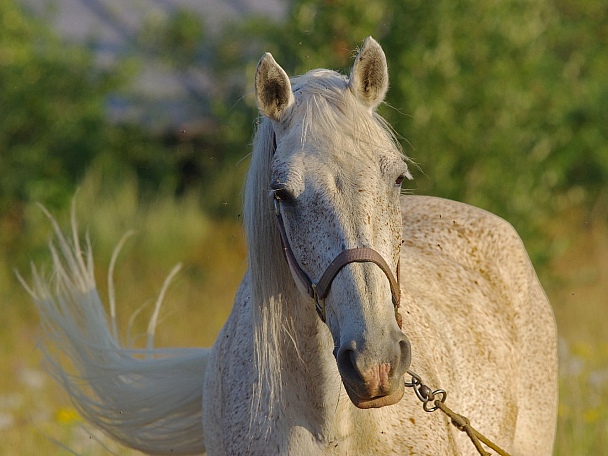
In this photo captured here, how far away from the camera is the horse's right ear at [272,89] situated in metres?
2.98

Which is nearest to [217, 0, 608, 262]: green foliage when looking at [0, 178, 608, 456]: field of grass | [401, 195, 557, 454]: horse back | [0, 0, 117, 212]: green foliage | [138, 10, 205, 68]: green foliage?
[0, 178, 608, 456]: field of grass

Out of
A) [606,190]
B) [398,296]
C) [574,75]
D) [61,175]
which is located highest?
[574,75]

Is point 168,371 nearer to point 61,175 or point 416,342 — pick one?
point 416,342

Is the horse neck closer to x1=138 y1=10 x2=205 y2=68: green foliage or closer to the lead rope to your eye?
the lead rope

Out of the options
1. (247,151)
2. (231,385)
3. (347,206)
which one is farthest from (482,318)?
(247,151)

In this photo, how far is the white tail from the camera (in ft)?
14.9

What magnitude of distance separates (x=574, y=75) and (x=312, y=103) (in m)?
12.1

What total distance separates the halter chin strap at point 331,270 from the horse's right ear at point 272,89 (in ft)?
1.02

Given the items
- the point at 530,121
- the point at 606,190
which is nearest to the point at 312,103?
the point at 530,121

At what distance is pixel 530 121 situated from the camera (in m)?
9.16

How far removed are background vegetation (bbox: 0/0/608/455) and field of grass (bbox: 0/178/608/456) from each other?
0.03 m

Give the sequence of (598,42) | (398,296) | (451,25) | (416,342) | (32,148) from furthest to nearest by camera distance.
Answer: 1. (598,42)
2. (32,148)
3. (451,25)
4. (416,342)
5. (398,296)

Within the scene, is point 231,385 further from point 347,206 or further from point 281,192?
point 347,206

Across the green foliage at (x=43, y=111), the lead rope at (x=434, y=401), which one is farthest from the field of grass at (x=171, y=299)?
the lead rope at (x=434, y=401)
